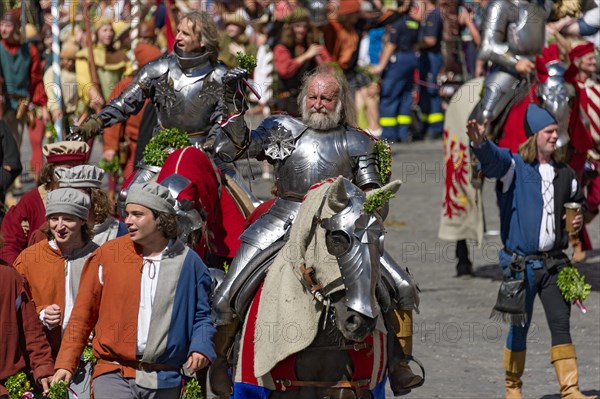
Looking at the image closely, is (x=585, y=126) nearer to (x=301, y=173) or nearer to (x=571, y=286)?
(x=571, y=286)

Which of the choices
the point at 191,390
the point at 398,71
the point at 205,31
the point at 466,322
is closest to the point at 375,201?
the point at 191,390

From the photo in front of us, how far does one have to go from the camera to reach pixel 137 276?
293 inches

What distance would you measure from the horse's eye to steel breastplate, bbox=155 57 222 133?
3.68 m

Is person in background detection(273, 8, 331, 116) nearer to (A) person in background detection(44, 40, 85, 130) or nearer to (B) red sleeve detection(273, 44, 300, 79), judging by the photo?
(B) red sleeve detection(273, 44, 300, 79)

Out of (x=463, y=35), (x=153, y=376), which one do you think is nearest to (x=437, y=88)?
(x=463, y=35)

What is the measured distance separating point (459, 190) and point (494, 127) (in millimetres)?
1465

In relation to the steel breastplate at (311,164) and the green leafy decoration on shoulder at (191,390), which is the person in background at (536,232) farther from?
the green leafy decoration on shoulder at (191,390)

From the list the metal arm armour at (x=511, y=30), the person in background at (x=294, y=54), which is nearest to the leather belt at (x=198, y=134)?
the metal arm armour at (x=511, y=30)

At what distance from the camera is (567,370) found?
33.6 feet

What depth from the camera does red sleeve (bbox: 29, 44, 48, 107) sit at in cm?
1814

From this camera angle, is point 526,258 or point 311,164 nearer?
point 311,164

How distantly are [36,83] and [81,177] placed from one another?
9921 mm

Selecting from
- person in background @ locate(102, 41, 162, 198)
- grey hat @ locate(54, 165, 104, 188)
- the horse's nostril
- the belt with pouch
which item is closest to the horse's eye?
the horse's nostril

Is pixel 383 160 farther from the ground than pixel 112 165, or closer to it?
farther from the ground
